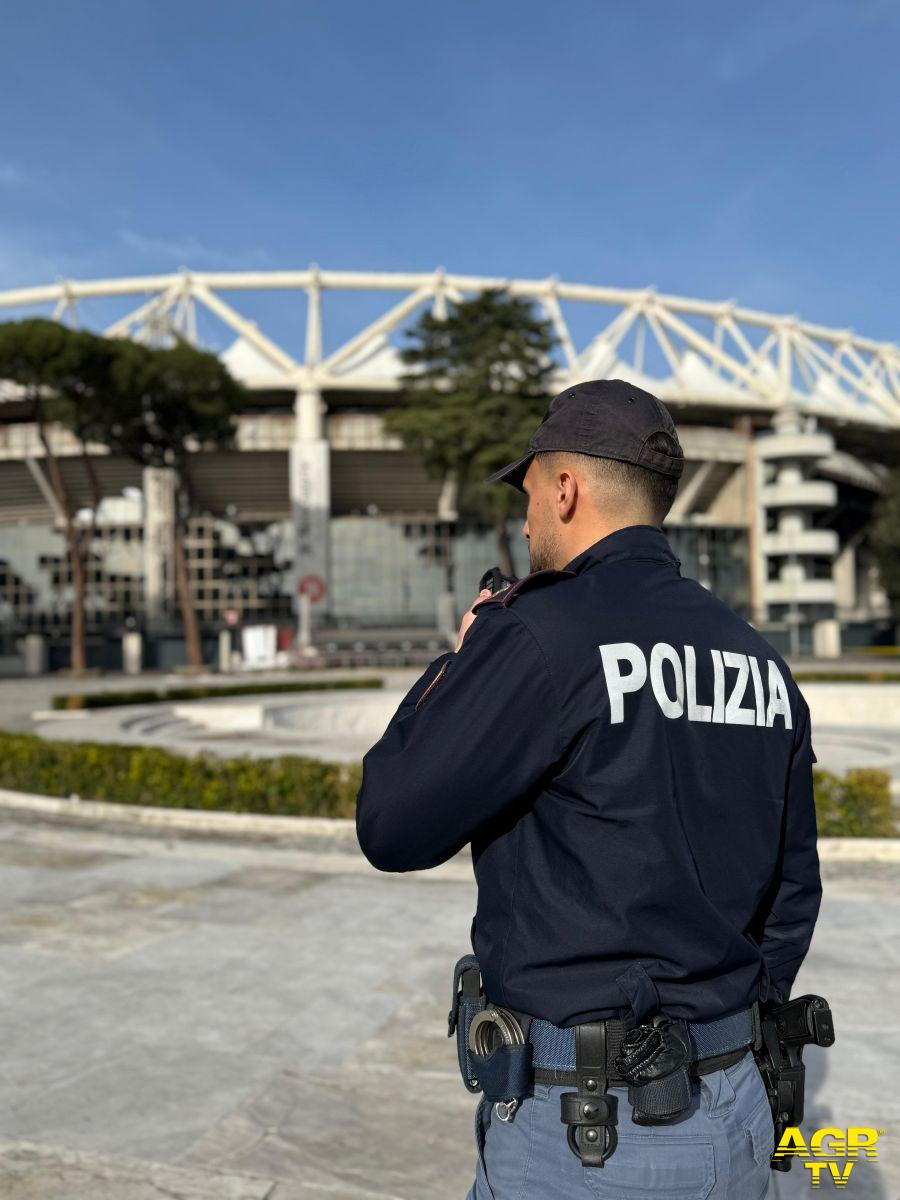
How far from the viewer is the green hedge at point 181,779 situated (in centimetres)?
1059

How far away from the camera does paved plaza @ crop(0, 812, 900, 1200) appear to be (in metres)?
3.54

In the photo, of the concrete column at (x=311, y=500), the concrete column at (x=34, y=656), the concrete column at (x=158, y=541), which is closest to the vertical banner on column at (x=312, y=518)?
the concrete column at (x=311, y=500)

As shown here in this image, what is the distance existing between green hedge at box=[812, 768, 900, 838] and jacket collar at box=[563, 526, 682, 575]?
26.8 feet

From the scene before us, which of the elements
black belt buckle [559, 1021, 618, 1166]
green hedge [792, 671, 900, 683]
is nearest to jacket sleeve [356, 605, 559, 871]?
black belt buckle [559, 1021, 618, 1166]

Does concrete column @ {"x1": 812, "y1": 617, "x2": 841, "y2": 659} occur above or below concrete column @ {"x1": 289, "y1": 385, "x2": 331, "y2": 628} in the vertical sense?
below

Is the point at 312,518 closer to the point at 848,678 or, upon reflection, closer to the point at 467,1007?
the point at 848,678

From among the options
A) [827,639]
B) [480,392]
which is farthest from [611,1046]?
[827,639]

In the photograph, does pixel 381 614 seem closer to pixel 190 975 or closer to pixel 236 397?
pixel 236 397

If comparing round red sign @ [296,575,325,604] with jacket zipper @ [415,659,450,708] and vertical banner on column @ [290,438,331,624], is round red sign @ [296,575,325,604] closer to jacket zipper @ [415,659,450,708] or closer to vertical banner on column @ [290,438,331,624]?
vertical banner on column @ [290,438,331,624]

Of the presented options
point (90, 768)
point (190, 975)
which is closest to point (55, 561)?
point (90, 768)

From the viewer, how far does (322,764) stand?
35.7 ft

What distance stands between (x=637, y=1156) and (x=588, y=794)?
1.90 feet

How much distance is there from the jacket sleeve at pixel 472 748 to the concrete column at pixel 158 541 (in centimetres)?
5560

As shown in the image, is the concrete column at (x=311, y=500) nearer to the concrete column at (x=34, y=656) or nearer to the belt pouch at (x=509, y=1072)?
the concrete column at (x=34, y=656)
